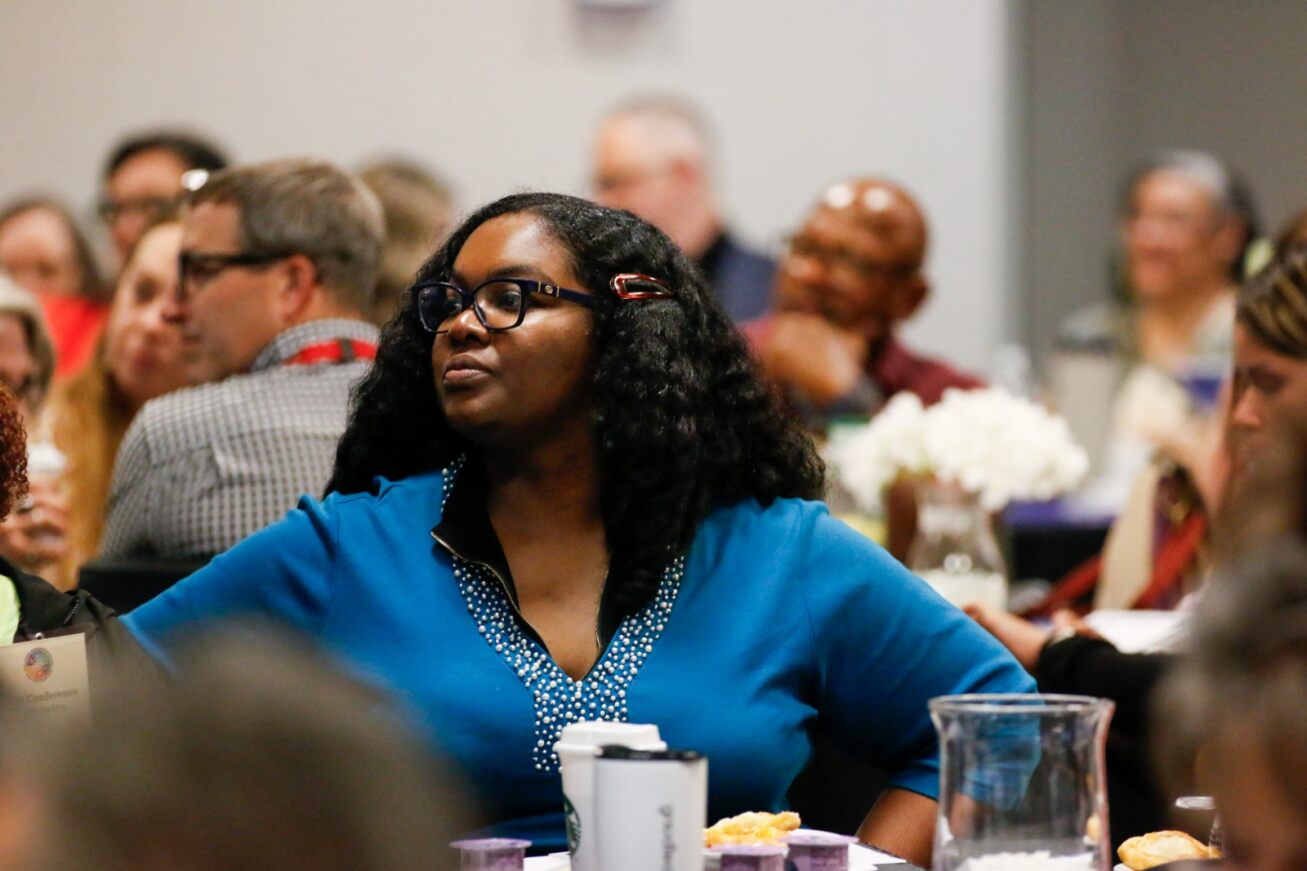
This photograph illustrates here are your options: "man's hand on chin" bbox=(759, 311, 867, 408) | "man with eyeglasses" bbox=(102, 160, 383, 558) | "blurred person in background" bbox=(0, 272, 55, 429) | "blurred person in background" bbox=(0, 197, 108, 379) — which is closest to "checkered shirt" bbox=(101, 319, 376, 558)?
"man with eyeglasses" bbox=(102, 160, 383, 558)

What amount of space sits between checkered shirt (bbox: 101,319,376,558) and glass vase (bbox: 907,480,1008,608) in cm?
106

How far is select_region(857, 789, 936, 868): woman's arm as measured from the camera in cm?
221

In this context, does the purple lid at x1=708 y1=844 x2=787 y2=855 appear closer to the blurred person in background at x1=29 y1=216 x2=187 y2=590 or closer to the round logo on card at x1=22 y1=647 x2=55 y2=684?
the round logo on card at x1=22 y1=647 x2=55 y2=684

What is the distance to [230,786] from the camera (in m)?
0.64

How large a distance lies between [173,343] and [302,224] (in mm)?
653

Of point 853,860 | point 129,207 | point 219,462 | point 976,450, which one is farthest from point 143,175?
point 853,860

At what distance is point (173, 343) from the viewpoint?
13.1ft

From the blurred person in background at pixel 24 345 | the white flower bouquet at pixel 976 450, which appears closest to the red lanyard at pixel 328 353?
the blurred person in background at pixel 24 345

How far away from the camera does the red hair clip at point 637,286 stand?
7.52ft

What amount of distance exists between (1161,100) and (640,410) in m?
6.64

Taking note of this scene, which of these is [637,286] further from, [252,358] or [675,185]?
[675,185]

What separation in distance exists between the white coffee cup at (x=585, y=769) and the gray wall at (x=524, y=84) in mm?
5621

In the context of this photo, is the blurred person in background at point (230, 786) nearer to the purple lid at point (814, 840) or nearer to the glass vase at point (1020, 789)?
the glass vase at point (1020, 789)

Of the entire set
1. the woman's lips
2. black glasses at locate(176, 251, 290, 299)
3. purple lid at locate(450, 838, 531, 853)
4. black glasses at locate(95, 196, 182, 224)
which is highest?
black glasses at locate(95, 196, 182, 224)
